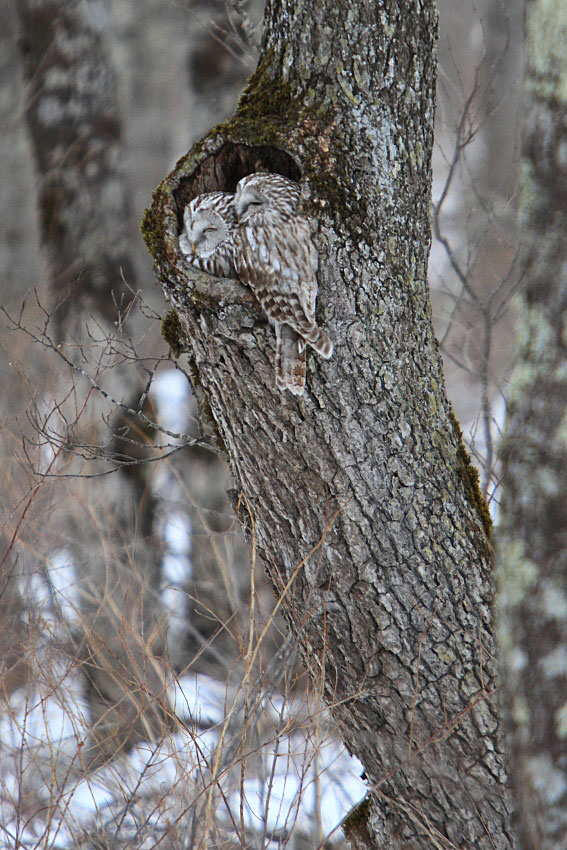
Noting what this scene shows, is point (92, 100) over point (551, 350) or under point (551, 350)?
over

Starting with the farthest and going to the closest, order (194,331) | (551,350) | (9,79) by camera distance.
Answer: (9,79), (194,331), (551,350)

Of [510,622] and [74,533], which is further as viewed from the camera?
[74,533]

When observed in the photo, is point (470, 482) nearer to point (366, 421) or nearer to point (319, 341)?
point (366, 421)

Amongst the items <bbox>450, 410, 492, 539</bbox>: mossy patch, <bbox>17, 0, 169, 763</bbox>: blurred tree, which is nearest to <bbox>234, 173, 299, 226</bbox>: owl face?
<bbox>450, 410, 492, 539</bbox>: mossy patch

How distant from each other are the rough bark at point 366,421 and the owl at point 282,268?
41 mm

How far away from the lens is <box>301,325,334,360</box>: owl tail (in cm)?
A: 178

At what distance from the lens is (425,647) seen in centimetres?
202

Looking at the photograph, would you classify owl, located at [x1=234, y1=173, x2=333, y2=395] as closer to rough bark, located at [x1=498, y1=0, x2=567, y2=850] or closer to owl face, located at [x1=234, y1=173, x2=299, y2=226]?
owl face, located at [x1=234, y1=173, x2=299, y2=226]

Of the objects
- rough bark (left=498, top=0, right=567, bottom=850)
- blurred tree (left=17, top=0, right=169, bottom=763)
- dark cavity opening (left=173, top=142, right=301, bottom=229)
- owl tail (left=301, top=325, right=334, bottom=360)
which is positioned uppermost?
blurred tree (left=17, top=0, right=169, bottom=763)

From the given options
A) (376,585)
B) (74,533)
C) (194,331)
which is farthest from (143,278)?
(376,585)

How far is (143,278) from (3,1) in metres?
A: 3.48

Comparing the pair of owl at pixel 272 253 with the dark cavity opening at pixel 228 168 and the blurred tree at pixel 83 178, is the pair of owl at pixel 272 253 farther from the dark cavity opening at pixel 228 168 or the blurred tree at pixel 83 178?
the blurred tree at pixel 83 178

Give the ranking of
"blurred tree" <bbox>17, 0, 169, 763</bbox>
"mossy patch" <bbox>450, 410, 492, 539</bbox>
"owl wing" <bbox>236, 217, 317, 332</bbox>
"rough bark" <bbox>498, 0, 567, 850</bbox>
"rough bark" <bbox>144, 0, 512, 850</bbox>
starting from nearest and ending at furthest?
"rough bark" <bbox>498, 0, 567, 850</bbox> → "owl wing" <bbox>236, 217, 317, 332</bbox> → "rough bark" <bbox>144, 0, 512, 850</bbox> → "mossy patch" <bbox>450, 410, 492, 539</bbox> → "blurred tree" <bbox>17, 0, 169, 763</bbox>

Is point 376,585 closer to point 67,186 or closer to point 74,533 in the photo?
point 74,533
